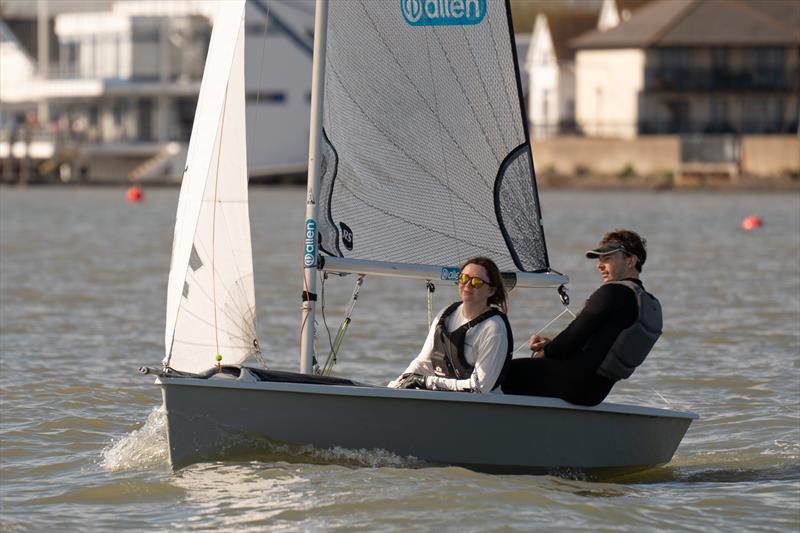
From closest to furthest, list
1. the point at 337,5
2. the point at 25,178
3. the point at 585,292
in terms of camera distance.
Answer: the point at 337,5
the point at 585,292
the point at 25,178

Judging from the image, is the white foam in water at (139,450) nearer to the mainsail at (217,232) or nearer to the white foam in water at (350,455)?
the mainsail at (217,232)

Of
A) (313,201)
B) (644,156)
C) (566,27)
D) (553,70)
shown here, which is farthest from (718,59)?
(313,201)

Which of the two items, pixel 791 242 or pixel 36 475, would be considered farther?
pixel 791 242

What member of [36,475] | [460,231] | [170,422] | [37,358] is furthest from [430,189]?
[37,358]

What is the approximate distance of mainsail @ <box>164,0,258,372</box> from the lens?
8617mm

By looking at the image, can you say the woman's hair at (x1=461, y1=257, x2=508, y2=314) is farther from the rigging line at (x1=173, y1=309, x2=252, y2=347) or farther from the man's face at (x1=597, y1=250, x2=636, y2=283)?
the rigging line at (x1=173, y1=309, x2=252, y2=347)

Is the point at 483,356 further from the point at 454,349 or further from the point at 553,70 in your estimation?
the point at 553,70

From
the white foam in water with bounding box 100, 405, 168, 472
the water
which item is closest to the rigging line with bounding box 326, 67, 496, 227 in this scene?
the water

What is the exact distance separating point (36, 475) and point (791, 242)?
23314mm

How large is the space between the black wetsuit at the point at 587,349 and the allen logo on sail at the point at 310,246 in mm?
1286

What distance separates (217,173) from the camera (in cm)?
872

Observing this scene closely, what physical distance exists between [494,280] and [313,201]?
110 centimetres

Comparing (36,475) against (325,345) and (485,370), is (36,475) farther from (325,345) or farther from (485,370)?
(325,345)

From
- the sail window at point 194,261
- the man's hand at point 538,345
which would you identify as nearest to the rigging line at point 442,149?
the man's hand at point 538,345
